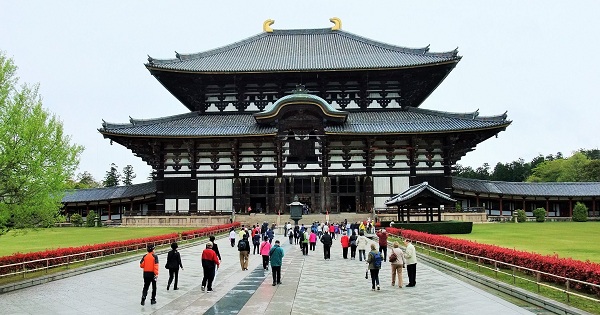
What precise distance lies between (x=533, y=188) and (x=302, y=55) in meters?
32.5

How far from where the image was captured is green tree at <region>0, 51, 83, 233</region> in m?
17.1

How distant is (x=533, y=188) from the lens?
60.2m

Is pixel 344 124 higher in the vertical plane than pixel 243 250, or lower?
higher

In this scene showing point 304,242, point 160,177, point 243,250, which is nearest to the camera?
point 243,250

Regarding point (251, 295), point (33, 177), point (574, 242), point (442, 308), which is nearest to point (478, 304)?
point (442, 308)

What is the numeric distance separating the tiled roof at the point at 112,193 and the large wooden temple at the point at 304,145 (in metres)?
3.57

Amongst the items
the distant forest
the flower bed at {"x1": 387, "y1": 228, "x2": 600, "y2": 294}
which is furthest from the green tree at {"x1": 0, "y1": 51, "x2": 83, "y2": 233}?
the distant forest

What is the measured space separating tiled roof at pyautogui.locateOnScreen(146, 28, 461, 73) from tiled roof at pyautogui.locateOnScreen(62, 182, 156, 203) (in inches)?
557

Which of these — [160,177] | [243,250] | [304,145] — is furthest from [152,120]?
[243,250]

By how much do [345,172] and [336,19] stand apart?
28.4 meters

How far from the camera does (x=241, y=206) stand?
51875 millimetres

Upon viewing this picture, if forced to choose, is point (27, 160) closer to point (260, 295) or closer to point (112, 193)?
point (260, 295)

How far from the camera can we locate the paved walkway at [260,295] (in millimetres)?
13227

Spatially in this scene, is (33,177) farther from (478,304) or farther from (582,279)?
(582,279)
